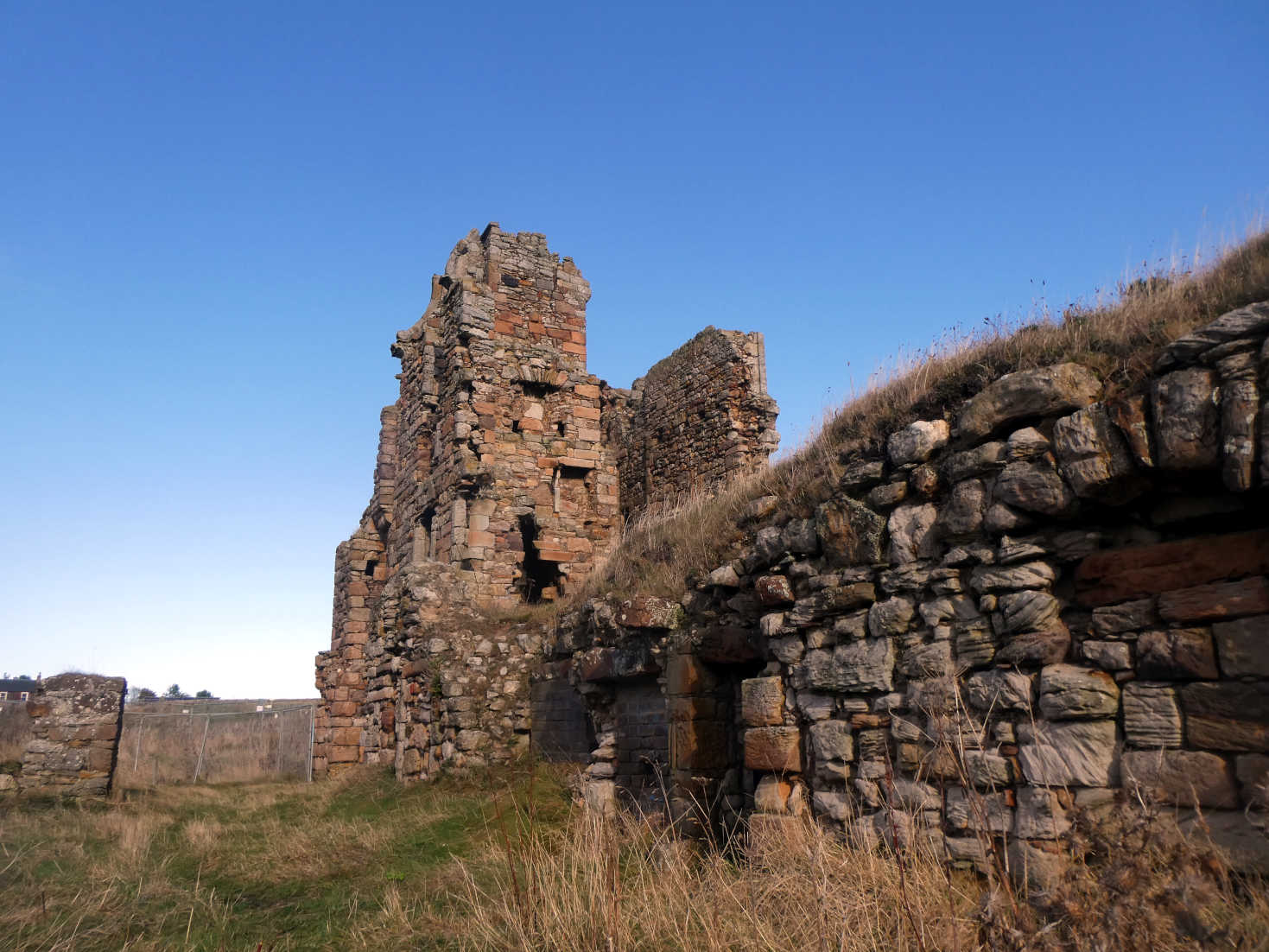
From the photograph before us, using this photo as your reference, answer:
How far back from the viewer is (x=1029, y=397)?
480 centimetres

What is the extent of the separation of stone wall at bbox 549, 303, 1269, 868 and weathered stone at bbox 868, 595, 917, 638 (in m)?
0.01

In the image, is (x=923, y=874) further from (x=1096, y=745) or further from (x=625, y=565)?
(x=625, y=565)

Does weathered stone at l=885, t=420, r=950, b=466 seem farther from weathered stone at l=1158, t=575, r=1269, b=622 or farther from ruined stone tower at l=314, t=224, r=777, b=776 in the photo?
ruined stone tower at l=314, t=224, r=777, b=776

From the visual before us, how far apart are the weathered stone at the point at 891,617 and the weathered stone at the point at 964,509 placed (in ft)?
1.72

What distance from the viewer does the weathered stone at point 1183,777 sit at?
3.79 metres

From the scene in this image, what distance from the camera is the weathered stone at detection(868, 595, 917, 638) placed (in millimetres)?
5238

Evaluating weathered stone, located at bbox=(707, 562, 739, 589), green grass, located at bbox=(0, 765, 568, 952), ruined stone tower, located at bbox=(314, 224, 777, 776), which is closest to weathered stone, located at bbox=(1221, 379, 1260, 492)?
green grass, located at bbox=(0, 765, 568, 952)

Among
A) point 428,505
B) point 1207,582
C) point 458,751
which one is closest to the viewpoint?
point 1207,582

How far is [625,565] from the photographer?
938cm

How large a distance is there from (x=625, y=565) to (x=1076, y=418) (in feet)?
18.4

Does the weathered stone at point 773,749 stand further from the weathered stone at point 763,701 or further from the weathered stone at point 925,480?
the weathered stone at point 925,480

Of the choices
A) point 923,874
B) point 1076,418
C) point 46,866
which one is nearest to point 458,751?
point 46,866

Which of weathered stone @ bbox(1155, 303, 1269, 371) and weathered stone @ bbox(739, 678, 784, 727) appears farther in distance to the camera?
weathered stone @ bbox(739, 678, 784, 727)

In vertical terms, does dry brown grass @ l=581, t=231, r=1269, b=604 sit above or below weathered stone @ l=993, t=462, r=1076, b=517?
above
